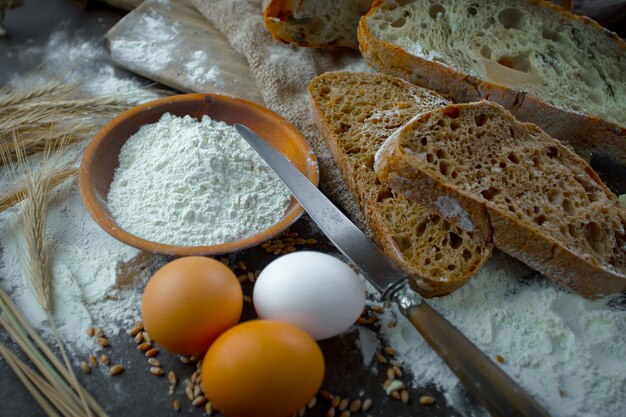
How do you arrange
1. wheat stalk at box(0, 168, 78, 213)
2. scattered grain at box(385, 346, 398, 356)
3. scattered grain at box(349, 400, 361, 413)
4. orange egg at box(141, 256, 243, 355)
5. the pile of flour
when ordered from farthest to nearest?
wheat stalk at box(0, 168, 78, 213) → the pile of flour → scattered grain at box(385, 346, 398, 356) → scattered grain at box(349, 400, 361, 413) → orange egg at box(141, 256, 243, 355)

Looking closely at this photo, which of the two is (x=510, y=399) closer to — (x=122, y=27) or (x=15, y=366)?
(x=15, y=366)

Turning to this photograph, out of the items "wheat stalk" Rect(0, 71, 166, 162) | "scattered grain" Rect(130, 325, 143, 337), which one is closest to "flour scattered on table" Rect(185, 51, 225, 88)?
"wheat stalk" Rect(0, 71, 166, 162)

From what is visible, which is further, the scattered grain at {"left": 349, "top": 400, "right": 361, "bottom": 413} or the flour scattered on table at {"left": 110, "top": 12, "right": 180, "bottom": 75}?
the flour scattered on table at {"left": 110, "top": 12, "right": 180, "bottom": 75}

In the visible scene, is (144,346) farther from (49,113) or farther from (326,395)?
(49,113)

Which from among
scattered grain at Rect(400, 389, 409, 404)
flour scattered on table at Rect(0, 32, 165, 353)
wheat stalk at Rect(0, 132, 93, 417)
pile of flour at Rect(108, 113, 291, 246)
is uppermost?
pile of flour at Rect(108, 113, 291, 246)

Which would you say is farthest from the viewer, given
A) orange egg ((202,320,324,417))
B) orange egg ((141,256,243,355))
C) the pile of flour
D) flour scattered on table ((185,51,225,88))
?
flour scattered on table ((185,51,225,88))

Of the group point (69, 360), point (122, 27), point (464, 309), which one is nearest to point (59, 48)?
point (122, 27)

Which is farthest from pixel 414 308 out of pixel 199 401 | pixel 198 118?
pixel 198 118

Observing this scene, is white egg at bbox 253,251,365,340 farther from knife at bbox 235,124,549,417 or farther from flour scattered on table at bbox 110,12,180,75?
flour scattered on table at bbox 110,12,180,75
